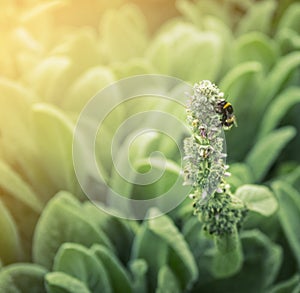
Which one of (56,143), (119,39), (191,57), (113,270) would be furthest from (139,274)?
(119,39)

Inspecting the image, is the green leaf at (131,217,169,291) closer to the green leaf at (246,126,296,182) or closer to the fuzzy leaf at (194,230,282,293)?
the fuzzy leaf at (194,230,282,293)

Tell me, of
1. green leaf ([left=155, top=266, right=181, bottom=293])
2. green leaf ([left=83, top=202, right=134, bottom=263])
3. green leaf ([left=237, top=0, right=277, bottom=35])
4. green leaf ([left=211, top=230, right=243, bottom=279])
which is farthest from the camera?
green leaf ([left=237, top=0, right=277, bottom=35])

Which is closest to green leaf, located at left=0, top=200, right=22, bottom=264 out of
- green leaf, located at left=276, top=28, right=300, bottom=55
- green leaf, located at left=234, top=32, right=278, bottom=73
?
green leaf, located at left=234, top=32, right=278, bottom=73

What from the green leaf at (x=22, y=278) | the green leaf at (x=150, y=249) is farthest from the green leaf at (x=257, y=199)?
the green leaf at (x=22, y=278)

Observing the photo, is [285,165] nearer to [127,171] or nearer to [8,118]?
[127,171]

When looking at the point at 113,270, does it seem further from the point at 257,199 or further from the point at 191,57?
the point at 191,57

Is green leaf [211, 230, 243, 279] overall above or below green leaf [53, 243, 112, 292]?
below
